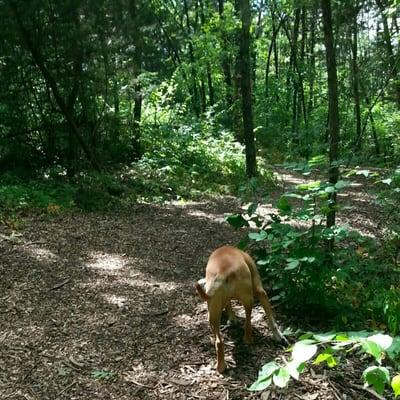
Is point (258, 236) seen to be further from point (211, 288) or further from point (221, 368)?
point (221, 368)

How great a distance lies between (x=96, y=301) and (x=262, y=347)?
1922 mm

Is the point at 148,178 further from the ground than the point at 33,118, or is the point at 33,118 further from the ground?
the point at 33,118

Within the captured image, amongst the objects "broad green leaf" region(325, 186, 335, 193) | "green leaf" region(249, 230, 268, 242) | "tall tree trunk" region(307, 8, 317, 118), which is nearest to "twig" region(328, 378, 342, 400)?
"green leaf" region(249, 230, 268, 242)

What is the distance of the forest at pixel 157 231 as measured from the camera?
3.43 m

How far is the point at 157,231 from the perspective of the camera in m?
7.38

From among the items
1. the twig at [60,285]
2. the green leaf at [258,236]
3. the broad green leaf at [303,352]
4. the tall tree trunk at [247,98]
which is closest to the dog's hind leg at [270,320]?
the green leaf at [258,236]

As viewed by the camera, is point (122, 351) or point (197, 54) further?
point (197, 54)

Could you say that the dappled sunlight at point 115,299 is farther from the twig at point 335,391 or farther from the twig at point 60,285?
the twig at point 335,391

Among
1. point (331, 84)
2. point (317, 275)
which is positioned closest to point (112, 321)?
point (317, 275)

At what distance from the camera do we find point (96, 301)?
479 cm

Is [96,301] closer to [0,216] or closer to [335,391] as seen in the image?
[335,391]

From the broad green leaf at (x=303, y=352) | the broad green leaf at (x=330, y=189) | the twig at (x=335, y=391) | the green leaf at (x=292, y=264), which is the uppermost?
the broad green leaf at (x=330, y=189)

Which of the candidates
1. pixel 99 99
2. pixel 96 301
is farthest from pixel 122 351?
pixel 99 99

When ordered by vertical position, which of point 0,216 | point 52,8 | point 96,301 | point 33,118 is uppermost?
point 52,8
